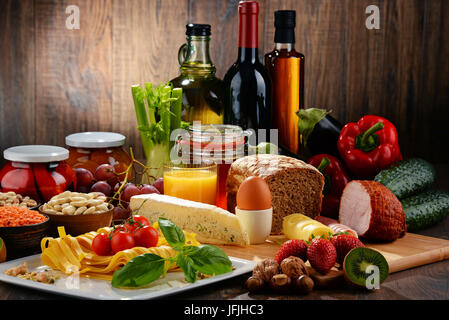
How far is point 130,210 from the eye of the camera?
1514 millimetres

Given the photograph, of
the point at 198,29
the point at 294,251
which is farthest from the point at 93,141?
the point at 294,251

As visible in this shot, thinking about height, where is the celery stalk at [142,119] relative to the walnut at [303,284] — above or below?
above

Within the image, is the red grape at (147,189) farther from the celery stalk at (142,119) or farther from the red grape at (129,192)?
the celery stalk at (142,119)

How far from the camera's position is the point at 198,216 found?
140cm

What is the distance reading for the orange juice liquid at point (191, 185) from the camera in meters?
1.53

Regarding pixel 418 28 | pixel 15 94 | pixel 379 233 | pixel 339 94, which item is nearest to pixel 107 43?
pixel 15 94

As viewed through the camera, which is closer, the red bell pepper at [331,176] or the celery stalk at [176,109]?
the red bell pepper at [331,176]

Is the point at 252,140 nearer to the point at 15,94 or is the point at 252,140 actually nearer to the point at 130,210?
the point at 130,210

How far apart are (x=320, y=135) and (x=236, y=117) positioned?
0.27 m

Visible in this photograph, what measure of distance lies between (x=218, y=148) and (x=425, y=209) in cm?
51

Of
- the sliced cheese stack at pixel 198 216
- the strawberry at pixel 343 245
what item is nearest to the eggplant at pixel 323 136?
the sliced cheese stack at pixel 198 216

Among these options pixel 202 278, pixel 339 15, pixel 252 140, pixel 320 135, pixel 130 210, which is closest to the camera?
pixel 202 278

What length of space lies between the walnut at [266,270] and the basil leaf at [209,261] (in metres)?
0.06

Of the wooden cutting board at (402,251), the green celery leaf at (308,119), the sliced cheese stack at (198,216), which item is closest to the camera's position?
the wooden cutting board at (402,251)
